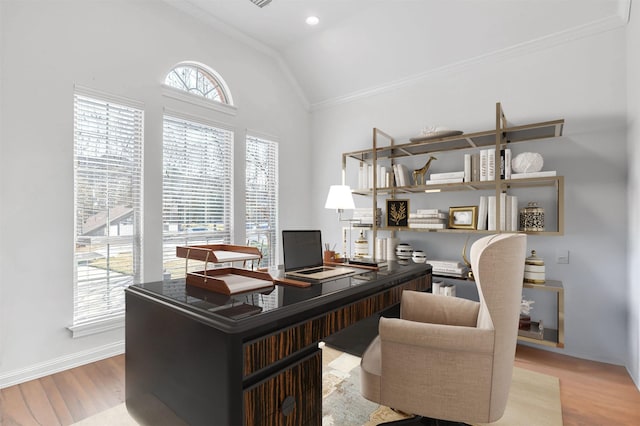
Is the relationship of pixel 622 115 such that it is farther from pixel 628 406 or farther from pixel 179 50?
pixel 179 50

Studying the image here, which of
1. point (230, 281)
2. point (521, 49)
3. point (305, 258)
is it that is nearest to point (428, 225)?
point (305, 258)

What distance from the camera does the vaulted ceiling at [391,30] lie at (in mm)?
2764

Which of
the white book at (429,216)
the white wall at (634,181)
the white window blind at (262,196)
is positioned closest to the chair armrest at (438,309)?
the white wall at (634,181)

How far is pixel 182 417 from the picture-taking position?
118cm

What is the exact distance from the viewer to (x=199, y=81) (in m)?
3.45

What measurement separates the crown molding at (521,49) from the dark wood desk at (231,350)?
289 cm

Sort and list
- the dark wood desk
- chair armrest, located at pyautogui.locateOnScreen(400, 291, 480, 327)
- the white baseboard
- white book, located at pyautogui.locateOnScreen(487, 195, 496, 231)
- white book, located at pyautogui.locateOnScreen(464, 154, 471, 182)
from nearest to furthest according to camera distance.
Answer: the dark wood desk, chair armrest, located at pyautogui.locateOnScreen(400, 291, 480, 327), the white baseboard, white book, located at pyautogui.locateOnScreen(487, 195, 496, 231), white book, located at pyautogui.locateOnScreen(464, 154, 471, 182)

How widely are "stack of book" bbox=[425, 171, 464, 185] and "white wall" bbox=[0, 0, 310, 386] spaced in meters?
2.68

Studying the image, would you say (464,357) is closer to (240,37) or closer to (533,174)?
(533,174)

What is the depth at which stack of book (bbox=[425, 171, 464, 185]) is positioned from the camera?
3021mm

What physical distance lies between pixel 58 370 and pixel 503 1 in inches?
188

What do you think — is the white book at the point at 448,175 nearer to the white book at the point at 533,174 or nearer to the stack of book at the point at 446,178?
the stack of book at the point at 446,178

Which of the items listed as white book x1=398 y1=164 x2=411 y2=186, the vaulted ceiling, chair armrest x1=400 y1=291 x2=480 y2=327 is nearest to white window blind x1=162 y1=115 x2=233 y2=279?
the vaulted ceiling

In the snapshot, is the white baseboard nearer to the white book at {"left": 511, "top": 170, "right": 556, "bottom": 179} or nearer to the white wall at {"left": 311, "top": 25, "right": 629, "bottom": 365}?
the white wall at {"left": 311, "top": 25, "right": 629, "bottom": 365}
